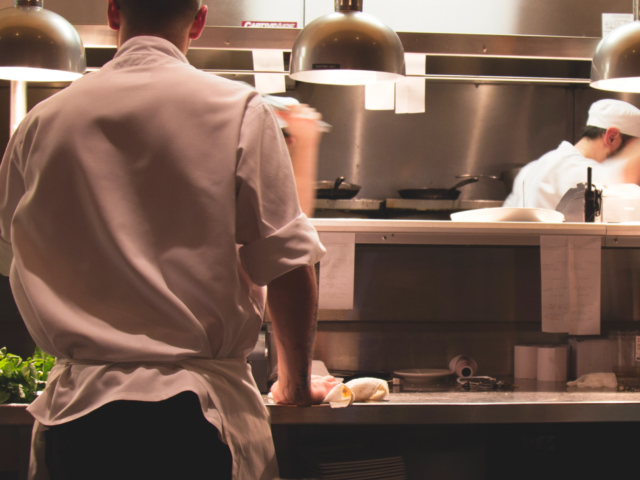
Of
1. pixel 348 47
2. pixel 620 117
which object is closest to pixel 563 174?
pixel 620 117

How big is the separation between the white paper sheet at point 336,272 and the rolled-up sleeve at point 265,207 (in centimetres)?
98

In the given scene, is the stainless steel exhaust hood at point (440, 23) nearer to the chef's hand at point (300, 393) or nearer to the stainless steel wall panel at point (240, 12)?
the stainless steel wall panel at point (240, 12)

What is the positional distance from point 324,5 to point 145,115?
A: 64.9 inches

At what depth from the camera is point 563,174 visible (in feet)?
10.7

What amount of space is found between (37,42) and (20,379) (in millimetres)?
903

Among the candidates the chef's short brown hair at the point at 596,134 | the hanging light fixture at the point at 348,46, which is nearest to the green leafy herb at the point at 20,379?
the hanging light fixture at the point at 348,46

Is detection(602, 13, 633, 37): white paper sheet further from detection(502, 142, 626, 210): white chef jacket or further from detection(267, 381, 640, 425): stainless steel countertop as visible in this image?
detection(267, 381, 640, 425): stainless steel countertop

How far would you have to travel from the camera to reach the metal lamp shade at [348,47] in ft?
5.25

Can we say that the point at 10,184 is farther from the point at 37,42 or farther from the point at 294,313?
the point at 37,42

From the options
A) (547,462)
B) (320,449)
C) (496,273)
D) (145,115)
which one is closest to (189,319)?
(145,115)

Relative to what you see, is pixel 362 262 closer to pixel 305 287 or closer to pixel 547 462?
pixel 547 462

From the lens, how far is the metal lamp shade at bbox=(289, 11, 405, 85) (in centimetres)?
160

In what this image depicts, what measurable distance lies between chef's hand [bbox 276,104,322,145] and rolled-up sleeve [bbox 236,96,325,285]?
0.68 meters

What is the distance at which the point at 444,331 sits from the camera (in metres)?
2.21
